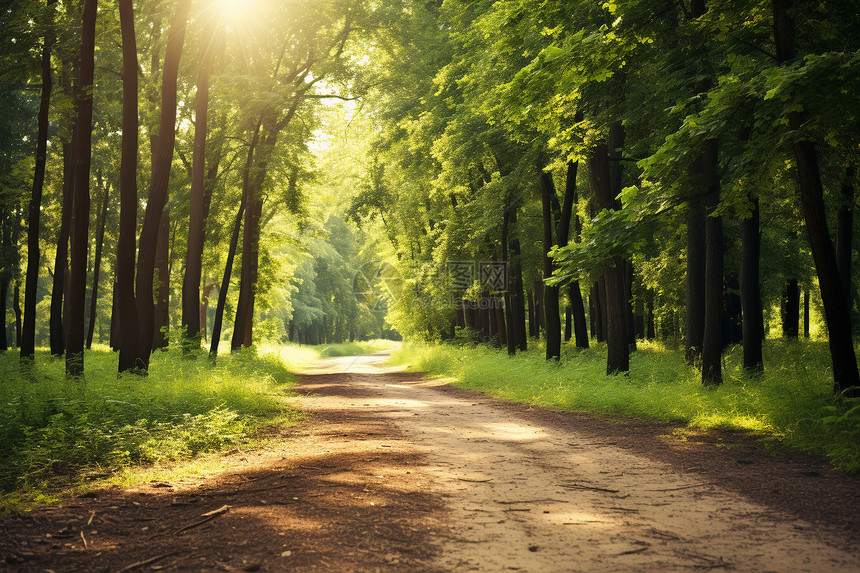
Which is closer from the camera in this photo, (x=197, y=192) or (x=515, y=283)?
(x=197, y=192)

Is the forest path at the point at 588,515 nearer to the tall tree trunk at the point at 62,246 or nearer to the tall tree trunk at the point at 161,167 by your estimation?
the tall tree trunk at the point at 161,167

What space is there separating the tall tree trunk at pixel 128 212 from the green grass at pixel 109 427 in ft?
3.65

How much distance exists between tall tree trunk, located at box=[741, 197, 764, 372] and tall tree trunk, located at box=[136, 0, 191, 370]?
14.3 meters

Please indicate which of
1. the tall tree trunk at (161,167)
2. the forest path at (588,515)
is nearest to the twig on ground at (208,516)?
the forest path at (588,515)

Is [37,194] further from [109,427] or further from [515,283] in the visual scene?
[515,283]

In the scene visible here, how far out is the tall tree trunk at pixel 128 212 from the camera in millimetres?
13461

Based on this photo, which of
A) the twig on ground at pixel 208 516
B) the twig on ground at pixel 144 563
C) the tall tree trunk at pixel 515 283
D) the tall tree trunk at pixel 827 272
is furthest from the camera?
the tall tree trunk at pixel 515 283

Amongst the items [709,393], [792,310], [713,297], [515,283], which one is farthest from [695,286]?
[792,310]

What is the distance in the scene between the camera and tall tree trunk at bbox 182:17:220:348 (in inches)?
826

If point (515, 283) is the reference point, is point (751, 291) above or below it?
below

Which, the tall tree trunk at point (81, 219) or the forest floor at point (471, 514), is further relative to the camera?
the tall tree trunk at point (81, 219)

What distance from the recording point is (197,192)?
2139 centimetres

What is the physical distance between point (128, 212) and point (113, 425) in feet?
24.5

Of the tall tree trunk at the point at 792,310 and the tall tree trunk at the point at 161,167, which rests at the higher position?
the tall tree trunk at the point at 161,167
